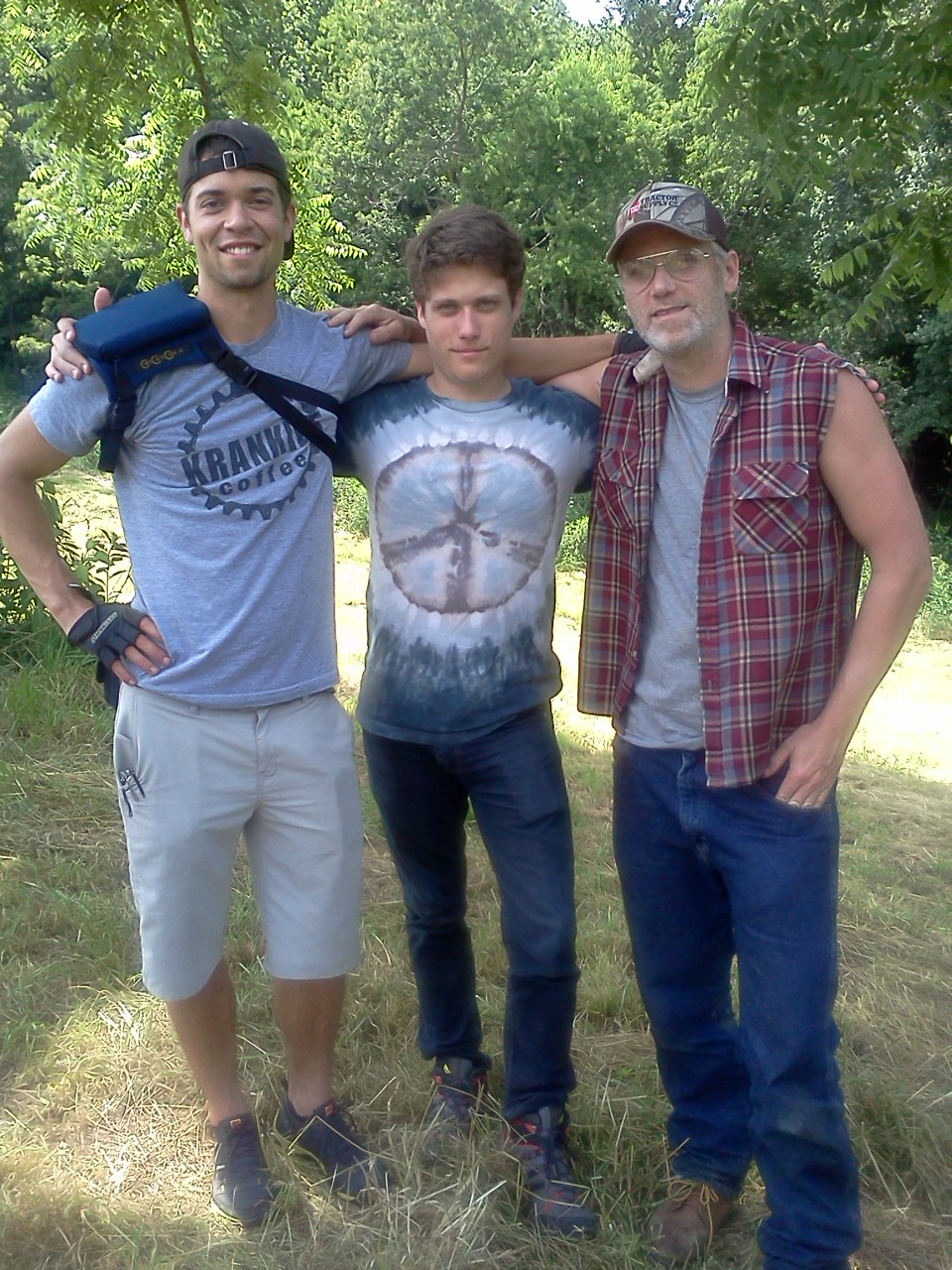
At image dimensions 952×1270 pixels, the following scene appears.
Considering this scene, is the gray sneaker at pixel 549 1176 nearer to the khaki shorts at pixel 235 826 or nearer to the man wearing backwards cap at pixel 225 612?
the man wearing backwards cap at pixel 225 612

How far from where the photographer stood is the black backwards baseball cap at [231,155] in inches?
99.0

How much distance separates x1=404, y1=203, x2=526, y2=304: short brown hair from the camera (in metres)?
2.52

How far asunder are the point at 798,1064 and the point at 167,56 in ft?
14.7

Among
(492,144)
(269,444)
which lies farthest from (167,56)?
(492,144)

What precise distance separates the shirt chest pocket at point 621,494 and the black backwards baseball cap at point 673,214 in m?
A: 0.40

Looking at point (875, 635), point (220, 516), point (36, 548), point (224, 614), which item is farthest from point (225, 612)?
point (875, 635)

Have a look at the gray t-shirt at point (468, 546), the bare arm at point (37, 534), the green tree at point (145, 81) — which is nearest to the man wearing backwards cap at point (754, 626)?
the gray t-shirt at point (468, 546)

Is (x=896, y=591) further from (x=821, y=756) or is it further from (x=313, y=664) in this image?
(x=313, y=664)

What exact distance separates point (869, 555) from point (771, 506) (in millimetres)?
199

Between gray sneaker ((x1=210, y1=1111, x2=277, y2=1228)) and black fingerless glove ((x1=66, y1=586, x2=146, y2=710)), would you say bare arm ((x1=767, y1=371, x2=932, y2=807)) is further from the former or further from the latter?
gray sneaker ((x1=210, y1=1111, x2=277, y2=1228))

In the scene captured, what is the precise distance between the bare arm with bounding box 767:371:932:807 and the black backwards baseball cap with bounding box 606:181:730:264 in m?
0.41

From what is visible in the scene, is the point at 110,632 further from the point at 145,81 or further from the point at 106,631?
A: the point at 145,81

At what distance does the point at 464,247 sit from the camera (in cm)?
251

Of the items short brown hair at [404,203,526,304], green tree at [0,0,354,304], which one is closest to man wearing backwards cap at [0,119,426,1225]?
short brown hair at [404,203,526,304]
